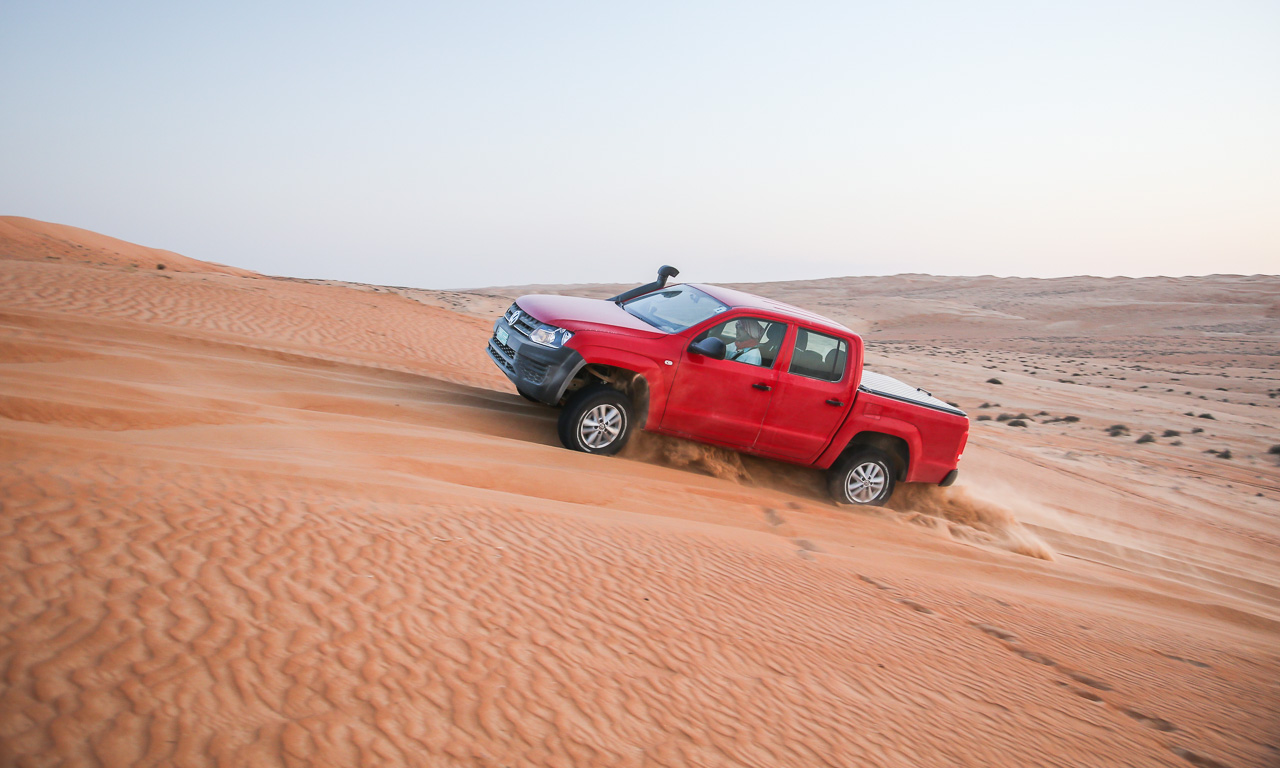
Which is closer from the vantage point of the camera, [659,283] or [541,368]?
[541,368]

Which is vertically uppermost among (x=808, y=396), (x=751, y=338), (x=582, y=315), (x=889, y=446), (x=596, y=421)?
(x=582, y=315)

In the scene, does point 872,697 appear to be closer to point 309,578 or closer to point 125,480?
point 309,578

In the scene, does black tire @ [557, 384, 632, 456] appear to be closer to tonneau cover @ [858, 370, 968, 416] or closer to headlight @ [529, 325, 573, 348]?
headlight @ [529, 325, 573, 348]

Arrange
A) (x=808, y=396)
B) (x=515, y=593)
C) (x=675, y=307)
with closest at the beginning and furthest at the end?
(x=515, y=593) → (x=808, y=396) → (x=675, y=307)

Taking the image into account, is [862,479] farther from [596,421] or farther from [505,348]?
[505,348]

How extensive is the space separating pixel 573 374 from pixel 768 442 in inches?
86.9

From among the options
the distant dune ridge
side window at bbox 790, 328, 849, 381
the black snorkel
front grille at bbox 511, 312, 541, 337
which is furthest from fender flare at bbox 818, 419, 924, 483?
front grille at bbox 511, 312, 541, 337

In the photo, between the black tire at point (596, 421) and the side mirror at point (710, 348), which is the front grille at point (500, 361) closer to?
the black tire at point (596, 421)

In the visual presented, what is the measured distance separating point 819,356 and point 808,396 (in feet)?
1.40

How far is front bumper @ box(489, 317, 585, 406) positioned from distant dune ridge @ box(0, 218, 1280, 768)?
59 centimetres

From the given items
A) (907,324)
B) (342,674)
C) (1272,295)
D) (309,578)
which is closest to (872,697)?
(342,674)

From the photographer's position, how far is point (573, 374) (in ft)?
22.5

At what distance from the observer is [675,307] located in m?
7.79

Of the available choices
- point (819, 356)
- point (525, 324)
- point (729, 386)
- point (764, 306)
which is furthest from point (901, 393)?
point (525, 324)
